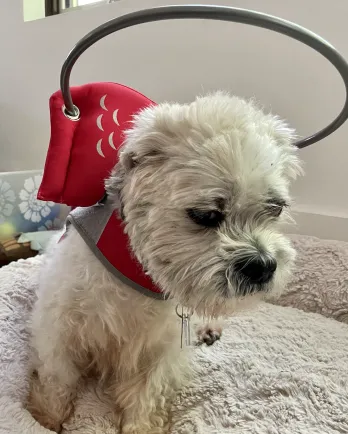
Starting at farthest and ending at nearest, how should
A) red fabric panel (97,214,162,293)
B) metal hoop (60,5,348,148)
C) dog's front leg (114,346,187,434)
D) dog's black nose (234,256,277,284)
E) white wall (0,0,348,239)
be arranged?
white wall (0,0,348,239)
dog's front leg (114,346,187,434)
red fabric panel (97,214,162,293)
dog's black nose (234,256,277,284)
metal hoop (60,5,348,148)

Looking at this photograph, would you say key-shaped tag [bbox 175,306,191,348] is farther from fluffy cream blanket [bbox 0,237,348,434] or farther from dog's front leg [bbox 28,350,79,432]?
dog's front leg [bbox 28,350,79,432]

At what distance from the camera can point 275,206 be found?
810mm

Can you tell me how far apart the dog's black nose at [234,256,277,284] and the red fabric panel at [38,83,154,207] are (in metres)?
0.33

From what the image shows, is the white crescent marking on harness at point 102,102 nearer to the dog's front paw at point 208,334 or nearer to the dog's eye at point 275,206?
the dog's eye at point 275,206

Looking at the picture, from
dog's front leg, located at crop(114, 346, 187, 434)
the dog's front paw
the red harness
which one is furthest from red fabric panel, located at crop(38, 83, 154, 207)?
the dog's front paw

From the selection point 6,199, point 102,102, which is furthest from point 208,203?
point 6,199

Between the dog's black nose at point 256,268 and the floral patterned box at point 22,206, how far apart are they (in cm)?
124

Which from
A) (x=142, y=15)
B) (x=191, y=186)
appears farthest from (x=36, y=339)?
(x=142, y=15)

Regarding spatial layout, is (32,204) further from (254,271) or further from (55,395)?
(254,271)

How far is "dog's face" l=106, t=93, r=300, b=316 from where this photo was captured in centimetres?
75

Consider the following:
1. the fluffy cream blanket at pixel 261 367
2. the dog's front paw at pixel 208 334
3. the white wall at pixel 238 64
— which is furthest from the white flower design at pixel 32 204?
the dog's front paw at pixel 208 334

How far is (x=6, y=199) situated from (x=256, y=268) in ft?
4.23

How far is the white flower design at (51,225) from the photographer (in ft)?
6.28

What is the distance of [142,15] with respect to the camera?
Answer: 0.66m
